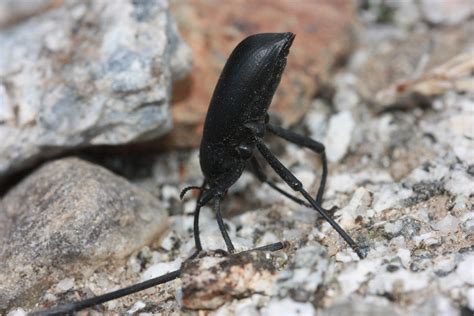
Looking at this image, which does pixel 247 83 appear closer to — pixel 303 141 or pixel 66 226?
pixel 303 141

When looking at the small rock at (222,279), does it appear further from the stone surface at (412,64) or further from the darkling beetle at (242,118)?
the stone surface at (412,64)

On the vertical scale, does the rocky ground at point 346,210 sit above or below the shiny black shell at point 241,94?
below

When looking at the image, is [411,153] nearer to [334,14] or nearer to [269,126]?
[269,126]

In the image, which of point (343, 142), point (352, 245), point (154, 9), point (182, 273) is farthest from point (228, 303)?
point (154, 9)

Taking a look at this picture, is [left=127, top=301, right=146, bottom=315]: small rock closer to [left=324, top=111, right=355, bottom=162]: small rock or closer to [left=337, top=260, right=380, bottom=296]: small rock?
[left=337, top=260, right=380, bottom=296]: small rock

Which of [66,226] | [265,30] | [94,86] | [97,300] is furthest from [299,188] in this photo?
[265,30]

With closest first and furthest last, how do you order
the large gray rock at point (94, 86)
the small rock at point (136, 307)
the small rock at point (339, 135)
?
1. the small rock at point (136, 307)
2. the large gray rock at point (94, 86)
3. the small rock at point (339, 135)

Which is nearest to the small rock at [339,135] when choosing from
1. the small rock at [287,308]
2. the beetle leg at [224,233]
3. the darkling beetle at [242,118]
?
the darkling beetle at [242,118]
